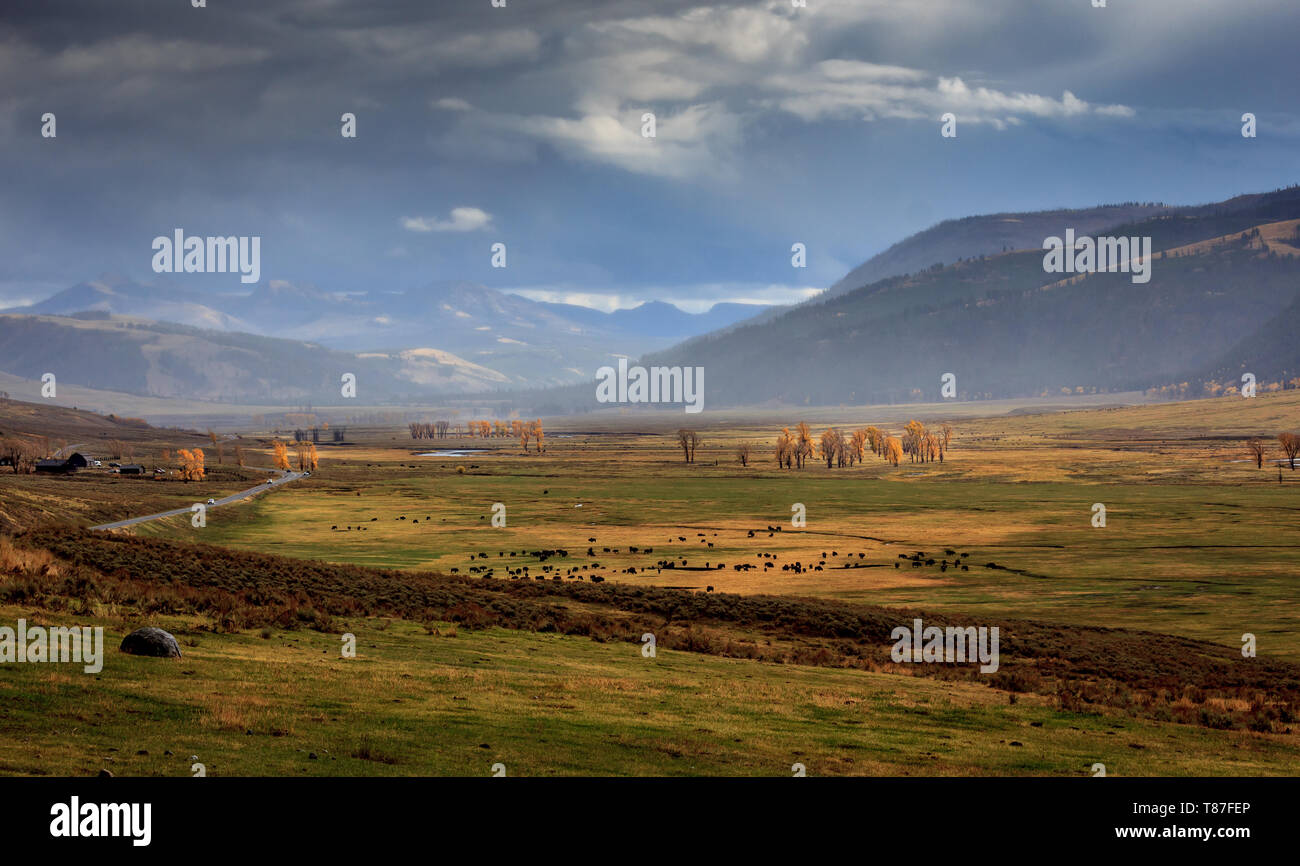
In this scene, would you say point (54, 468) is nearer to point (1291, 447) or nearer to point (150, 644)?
point (150, 644)

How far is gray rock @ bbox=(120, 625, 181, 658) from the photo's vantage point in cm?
2516

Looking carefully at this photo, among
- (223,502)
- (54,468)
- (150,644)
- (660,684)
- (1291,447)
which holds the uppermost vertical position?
(1291,447)

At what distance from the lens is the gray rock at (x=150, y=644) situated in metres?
25.2

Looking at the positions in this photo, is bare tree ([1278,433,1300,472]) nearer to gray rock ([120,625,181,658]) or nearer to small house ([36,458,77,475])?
gray rock ([120,625,181,658])

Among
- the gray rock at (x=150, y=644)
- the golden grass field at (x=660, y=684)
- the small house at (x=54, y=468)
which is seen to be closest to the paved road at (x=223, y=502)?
the golden grass field at (x=660, y=684)

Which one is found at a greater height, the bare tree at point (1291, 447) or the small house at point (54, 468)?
the bare tree at point (1291, 447)

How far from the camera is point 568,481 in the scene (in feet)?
625

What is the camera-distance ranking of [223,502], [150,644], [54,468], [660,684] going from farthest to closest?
1. [54,468]
2. [223,502]
3. [660,684]
4. [150,644]

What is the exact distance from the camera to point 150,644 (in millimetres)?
25250

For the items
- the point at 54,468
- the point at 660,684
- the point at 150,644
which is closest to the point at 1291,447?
the point at 660,684

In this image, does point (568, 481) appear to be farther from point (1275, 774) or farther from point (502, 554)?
point (1275, 774)

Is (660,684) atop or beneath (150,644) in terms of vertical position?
beneath

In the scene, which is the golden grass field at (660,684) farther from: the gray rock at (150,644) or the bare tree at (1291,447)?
the bare tree at (1291,447)
